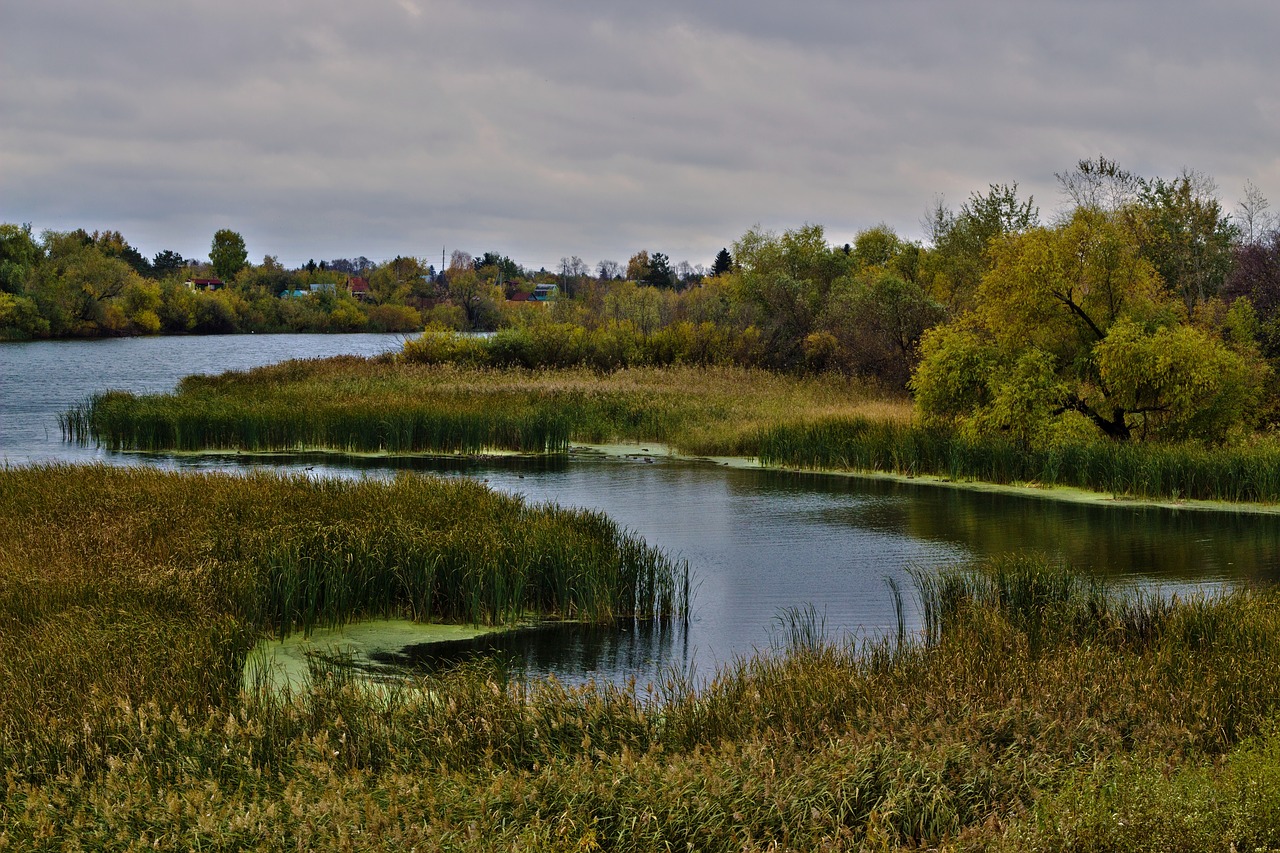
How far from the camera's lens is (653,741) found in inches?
267

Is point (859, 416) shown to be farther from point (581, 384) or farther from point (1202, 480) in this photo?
point (581, 384)

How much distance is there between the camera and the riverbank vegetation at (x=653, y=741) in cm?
515

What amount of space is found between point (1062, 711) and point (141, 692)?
561 centimetres

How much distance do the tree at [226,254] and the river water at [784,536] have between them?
111609 mm

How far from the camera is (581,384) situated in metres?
36.2

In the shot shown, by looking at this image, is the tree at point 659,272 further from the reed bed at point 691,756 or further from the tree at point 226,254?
the reed bed at point 691,756

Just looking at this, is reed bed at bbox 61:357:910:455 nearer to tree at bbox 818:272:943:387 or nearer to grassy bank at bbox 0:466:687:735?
tree at bbox 818:272:943:387

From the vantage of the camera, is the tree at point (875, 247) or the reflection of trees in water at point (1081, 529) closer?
the reflection of trees in water at point (1081, 529)

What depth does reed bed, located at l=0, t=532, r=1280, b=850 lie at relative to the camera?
5.11m

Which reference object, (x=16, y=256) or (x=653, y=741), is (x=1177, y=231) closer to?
(x=653, y=741)

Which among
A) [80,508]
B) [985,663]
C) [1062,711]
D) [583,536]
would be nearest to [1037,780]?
[1062,711]

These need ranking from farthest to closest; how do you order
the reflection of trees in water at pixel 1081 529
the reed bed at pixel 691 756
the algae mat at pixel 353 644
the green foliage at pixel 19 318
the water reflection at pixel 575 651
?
1. the green foliage at pixel 19 318
2. the reflection of trees in water at pixel 1081 529
3. the water reflection at pixel 575 651
4. the algae mat at pixel 353 644
5. the reed bed at pixel 691 756

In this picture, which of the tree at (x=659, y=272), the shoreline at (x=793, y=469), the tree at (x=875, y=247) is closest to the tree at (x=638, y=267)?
the tree at (x=659, y=272)

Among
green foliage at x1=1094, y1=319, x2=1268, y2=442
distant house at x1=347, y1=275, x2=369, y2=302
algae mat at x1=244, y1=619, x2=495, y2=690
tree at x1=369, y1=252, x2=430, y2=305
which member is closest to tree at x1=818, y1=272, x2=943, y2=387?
green foliage at x1=1094, y1=319, x2=1268, y2=442
